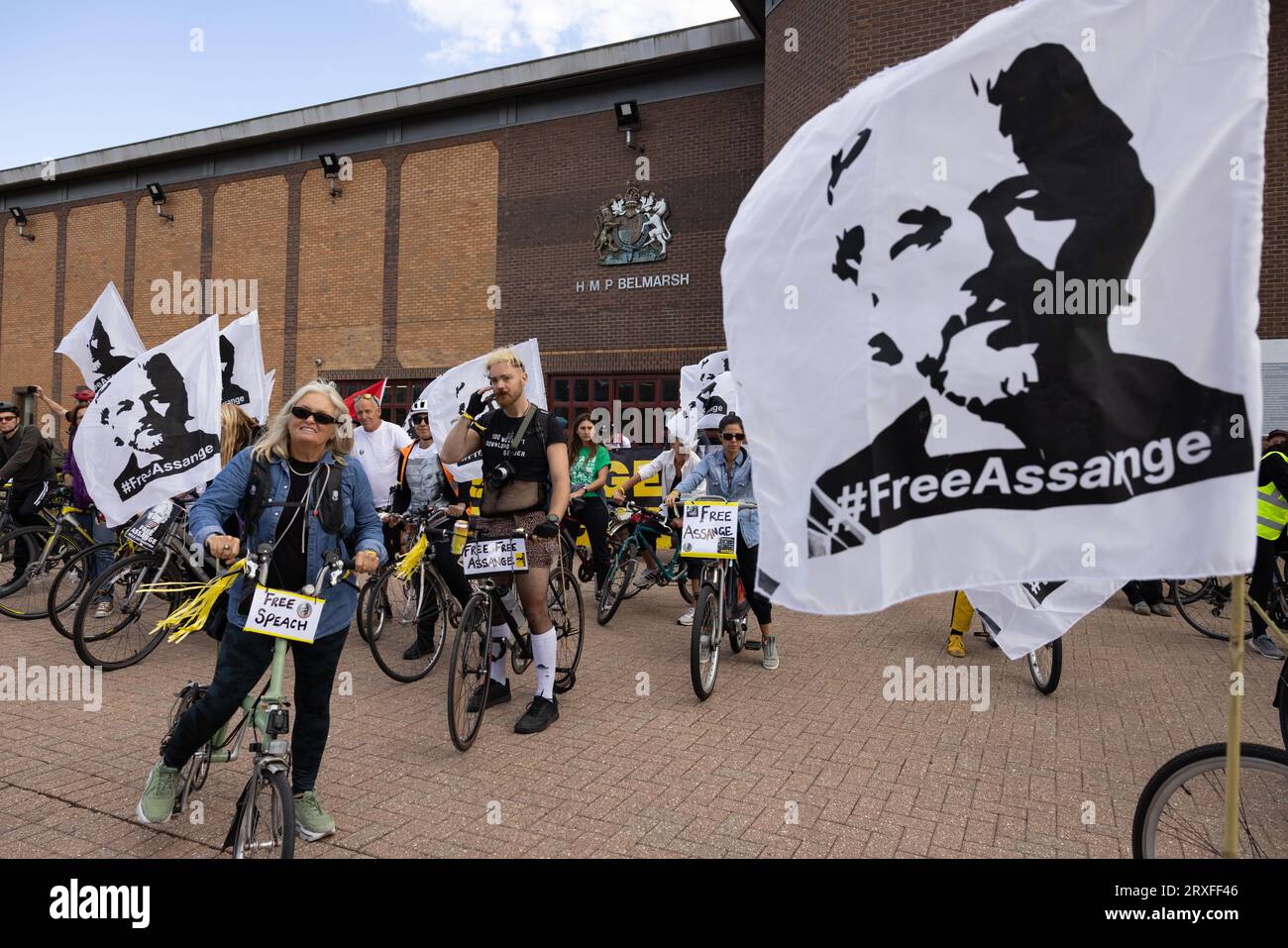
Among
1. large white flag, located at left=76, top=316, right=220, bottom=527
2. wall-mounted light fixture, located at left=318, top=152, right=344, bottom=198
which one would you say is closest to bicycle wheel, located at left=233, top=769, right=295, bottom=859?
large white flag, located at left=76, top=316, right=220, bottom=527

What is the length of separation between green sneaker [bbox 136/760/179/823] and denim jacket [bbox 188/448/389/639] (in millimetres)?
745

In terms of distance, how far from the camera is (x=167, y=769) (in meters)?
3.38

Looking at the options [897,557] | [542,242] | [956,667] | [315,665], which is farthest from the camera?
[542,242]

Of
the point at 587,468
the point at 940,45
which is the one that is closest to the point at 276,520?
the point at 587,468

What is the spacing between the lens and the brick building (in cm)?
1443

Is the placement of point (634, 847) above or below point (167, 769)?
below

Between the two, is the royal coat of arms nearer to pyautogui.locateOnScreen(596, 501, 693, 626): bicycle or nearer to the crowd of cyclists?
the crowd of cyclists

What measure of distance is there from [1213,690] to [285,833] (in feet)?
20.4

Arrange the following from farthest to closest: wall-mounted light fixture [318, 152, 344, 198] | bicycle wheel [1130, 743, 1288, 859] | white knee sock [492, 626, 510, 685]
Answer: wall-mounted light fixture [318, 152, 344, 198] < white knee sock [492, 626, 510, 685] < bicycle wheel [1130, 743, 1288, 859]

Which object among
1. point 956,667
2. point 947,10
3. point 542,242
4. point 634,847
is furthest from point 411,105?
point 634,847

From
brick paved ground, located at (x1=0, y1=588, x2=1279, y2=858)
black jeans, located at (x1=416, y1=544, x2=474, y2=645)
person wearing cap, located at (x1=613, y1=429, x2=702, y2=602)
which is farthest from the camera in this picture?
person wearing cap, located at (x1=613, y1=429, x2=702, y2=602)

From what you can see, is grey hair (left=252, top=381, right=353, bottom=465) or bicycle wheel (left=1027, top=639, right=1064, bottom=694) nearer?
grey hair (left=252, top=381, right=353, bottom=465)

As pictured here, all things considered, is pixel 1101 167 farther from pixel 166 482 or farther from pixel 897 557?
pixel 166 482

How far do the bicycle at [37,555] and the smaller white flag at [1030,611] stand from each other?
25.5 ft
